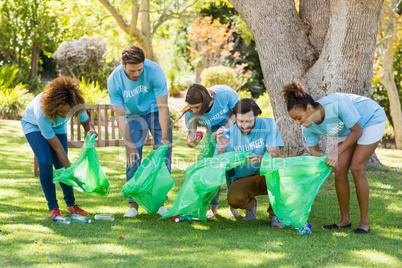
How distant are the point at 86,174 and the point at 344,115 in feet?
8.45

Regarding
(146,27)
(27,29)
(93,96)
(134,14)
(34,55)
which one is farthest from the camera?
(34,55)

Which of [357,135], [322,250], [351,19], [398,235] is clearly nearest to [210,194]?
[322,250]

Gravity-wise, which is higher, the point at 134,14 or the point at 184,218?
the point at 134,14

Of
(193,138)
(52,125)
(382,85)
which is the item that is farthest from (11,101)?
(382,85)

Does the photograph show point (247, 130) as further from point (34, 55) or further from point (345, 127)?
point (34, 55)

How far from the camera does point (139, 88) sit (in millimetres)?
4324

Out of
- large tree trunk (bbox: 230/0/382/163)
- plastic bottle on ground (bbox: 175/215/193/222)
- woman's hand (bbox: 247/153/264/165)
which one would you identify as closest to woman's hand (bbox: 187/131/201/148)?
woman's hand (bbox: 247/153/264/165)

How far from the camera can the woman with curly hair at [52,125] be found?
389cm

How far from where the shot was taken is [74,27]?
12.8m

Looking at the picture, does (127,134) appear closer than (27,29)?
Yes

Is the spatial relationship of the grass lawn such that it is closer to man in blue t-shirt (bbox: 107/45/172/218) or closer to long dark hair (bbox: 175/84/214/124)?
man in blue t-shirt (bbox: 107/45/172/218)

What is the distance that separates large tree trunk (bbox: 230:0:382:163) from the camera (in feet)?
18.8

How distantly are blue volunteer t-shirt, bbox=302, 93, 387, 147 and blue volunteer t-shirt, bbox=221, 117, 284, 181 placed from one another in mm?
308

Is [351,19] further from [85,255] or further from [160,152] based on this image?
[85,255]
